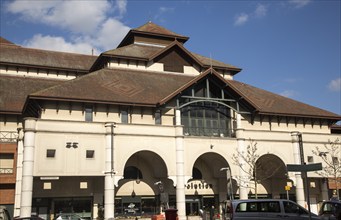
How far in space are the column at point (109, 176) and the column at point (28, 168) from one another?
214 inches

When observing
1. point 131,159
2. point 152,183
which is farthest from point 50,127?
point 152,183

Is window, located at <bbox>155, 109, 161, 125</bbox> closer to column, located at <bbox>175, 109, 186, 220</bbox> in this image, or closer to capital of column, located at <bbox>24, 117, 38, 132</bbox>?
column, located at <bbox>175, 109, 186, 220</bbox>

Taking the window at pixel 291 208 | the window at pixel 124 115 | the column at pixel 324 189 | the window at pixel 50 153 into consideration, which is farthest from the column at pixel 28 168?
the column at pixel 324 189

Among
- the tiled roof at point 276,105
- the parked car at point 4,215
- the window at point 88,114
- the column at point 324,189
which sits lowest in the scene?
the parked car at point 4,215

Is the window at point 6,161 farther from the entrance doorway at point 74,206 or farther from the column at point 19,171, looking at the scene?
the entrance doorway at point 74,206

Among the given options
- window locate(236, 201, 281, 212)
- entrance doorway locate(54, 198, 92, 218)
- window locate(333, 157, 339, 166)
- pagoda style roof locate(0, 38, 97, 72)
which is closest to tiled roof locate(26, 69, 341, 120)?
window locate(333, 157, 339, 166)

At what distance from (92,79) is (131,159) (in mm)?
7986

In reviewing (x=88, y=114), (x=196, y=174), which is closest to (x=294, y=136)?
(x=196, y=174)

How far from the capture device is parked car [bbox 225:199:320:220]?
19484mm

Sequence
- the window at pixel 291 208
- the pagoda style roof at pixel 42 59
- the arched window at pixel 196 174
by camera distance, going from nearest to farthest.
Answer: the window at pixel 291 208
the arched window at pixel 196 174
the pagoda style roof at pixel 42 59

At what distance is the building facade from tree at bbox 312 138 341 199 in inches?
19.1

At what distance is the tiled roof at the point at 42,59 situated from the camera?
41.8 metres

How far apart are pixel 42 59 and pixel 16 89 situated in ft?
25.0

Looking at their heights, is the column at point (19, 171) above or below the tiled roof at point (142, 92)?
below
